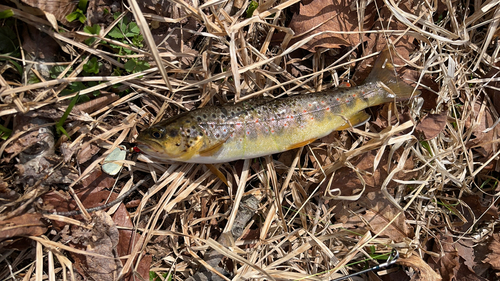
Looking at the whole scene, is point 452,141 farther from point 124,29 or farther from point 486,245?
point 124,29

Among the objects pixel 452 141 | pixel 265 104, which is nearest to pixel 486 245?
pixel 452 141

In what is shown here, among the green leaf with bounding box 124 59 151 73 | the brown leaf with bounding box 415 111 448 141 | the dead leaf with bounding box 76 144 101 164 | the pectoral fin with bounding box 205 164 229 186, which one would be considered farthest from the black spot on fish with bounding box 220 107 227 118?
the brown leaf with bounding box 415 111 448 141

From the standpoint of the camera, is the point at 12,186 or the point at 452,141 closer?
the point at 12,186

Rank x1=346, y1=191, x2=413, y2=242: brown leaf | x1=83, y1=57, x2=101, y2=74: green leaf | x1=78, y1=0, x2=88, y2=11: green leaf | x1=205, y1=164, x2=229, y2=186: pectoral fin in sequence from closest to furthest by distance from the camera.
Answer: x1=78, y1=0, x2=88, y2=11: green leaf, x1=83, y1=57, x2=101, y2=74: green leaf, x1=205, y1=164, x2=229, y2=186: pectoral fin, x1=346, y1=191, x2=413, y2=242: brown leaf

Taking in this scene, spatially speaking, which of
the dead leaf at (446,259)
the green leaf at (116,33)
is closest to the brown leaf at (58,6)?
the green leaf at (116,33)

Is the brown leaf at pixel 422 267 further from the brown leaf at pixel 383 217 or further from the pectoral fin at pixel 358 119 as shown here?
the pectoral fin at pixel 358 119

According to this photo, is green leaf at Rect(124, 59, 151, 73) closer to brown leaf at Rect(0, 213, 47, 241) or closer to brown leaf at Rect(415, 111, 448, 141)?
brown leaf at Rect(0, 213, 47, 241)
